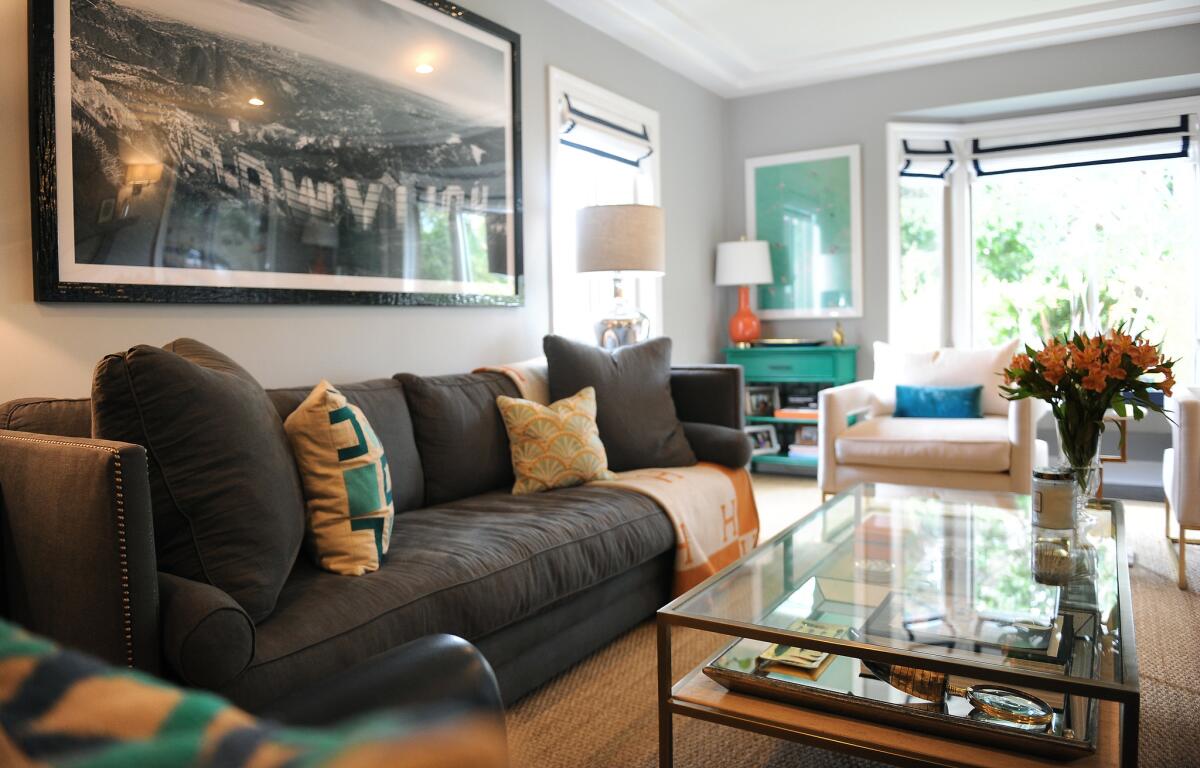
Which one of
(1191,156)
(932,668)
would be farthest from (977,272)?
(932,668)

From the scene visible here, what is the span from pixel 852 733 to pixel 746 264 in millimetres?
4157

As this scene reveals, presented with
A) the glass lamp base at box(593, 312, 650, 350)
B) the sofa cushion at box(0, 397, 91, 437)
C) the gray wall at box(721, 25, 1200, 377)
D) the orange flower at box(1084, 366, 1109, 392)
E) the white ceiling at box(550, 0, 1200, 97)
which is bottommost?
the sofa cushion at box(0, 397, 91, 437)

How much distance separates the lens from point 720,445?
3314mm

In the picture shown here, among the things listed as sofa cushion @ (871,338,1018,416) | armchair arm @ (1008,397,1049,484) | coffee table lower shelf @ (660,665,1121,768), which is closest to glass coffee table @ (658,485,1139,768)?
coffee table lower shelf @ (660,665,1121,768)

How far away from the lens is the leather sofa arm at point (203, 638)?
141 cm

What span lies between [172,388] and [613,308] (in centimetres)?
261

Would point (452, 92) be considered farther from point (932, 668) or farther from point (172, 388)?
point (932, 668)

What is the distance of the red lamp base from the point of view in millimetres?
5547

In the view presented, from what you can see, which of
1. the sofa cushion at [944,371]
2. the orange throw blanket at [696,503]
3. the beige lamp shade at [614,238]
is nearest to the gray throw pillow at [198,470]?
A: the orange throw blanket at [696,503]

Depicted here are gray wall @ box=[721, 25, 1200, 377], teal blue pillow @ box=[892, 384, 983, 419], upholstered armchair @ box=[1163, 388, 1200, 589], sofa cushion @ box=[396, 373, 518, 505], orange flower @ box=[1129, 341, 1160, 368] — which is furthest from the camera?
gray wall @ box=[721, 25, 1200, 377]

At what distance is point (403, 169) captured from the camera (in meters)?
3.20

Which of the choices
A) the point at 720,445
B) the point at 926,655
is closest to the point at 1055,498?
the point at 926,655

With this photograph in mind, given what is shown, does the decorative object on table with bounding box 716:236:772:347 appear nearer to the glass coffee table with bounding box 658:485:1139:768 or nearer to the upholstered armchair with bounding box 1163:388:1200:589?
the upholstered armchair with bounding box 1163:388:1200:589

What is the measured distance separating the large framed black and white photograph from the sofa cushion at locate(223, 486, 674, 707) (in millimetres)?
935
